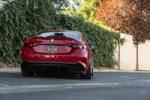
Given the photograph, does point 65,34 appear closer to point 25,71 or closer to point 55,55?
point 55,55

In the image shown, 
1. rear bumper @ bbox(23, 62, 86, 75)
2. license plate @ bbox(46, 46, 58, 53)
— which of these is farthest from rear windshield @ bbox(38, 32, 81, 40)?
rear bumper @ bbox(23, 62, 86, 75)

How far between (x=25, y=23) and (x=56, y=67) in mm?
6289

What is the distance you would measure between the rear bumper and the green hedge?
16.7 ft

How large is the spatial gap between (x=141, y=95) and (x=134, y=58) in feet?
64.4

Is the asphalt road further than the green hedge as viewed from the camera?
No

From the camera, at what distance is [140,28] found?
1494 inches

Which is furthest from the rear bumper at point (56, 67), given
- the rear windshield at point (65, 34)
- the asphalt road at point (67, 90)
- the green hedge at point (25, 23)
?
the green hedge at point (25, 23)

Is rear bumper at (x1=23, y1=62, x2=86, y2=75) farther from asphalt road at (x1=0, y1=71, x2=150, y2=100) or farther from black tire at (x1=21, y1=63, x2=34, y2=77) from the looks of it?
asphalt road at (x1=0, y1=71, x2=150, y2=100)

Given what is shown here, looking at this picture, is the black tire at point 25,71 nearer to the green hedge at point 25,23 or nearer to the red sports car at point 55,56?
the red sports car at point 55,56

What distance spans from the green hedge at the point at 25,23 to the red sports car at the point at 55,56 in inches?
196

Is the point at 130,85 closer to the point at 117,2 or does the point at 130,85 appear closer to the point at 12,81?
the point at 12,81

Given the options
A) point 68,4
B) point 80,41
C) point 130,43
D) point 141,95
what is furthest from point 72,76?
point 130,43

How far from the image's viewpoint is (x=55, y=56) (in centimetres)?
1572

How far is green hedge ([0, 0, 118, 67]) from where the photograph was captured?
68.3 ft
